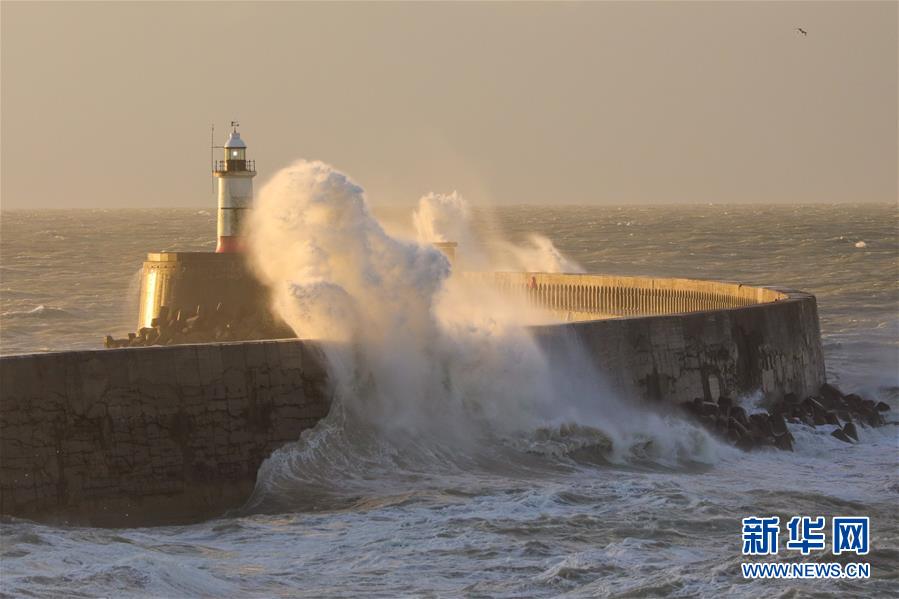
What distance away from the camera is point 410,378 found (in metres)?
14.1

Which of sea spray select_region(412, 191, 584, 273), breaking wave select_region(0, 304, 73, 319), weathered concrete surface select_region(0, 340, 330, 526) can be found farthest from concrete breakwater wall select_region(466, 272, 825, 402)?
breaking wave select_region(0, 304, 73, 319)

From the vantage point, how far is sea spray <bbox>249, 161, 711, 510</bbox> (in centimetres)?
1320

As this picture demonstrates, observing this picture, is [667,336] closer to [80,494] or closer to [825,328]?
[80,494]

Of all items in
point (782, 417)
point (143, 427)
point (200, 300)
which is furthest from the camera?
point (200, 300)

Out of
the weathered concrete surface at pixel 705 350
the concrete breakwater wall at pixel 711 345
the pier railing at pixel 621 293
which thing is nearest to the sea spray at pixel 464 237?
the pier railing at pixel 621 293

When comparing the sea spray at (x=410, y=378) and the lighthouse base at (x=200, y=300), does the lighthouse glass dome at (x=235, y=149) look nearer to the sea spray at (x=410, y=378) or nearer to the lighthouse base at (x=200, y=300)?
the lighthouse base at (x=200, y=300)

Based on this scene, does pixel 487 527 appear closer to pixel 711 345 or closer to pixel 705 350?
pixel 705 350

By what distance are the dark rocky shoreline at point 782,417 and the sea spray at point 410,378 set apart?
1.76ft

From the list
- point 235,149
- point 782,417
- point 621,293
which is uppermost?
point 235,149

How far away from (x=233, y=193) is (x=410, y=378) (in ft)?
18.5

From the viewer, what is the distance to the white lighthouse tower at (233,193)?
18656 mm

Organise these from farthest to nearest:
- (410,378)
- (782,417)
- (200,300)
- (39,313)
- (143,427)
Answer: (39,313) < (200,300) < (782,417) < (410,378) < (143,427)

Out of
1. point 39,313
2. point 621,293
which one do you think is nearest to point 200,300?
point 621,293

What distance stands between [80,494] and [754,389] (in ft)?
28.4
